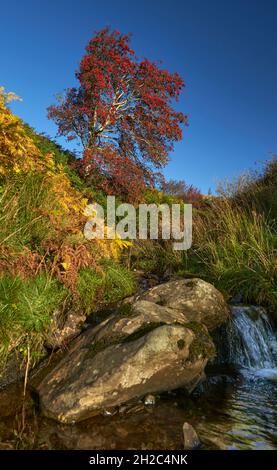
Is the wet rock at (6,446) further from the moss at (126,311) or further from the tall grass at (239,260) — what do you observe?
the tall grass at (239,260)

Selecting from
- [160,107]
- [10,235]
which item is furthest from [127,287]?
[160,107]

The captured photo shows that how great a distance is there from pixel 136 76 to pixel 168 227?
5311mm

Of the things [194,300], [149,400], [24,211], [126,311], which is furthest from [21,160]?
[149,400]

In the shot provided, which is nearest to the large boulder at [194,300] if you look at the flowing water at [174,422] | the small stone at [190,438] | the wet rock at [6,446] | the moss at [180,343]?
the flowing water at [174,422]

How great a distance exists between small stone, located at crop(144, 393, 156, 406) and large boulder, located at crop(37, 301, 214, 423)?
0.05m

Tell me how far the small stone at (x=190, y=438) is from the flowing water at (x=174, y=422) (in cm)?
7

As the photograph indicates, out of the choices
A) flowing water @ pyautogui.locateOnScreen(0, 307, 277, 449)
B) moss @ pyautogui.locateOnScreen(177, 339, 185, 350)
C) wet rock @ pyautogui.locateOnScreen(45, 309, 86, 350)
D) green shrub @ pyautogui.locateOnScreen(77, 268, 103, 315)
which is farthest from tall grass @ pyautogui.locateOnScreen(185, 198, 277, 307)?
wet rock @ pyautogui.locateOnScreen(45, 309, 86, 350)

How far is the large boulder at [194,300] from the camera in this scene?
512 cm

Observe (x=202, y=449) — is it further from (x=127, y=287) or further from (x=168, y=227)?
(x=168, y=227)

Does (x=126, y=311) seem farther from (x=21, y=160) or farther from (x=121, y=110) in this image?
(x=121, y=110)

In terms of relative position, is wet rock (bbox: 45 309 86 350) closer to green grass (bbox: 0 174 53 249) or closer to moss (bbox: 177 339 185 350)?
green grass (bbox: 0 174 53 249)

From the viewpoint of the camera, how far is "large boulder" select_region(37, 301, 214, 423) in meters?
3.46
